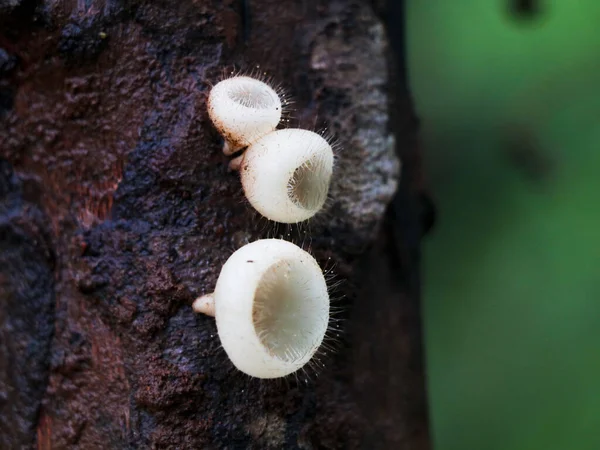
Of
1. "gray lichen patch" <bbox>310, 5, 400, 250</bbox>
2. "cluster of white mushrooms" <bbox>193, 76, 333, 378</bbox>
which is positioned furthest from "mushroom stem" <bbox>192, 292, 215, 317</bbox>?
"gray lichen patch" <bbox>310, 5, 400, 250</bbox>

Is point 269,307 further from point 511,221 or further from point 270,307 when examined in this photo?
point 511,221

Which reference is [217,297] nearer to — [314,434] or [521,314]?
[314,434]

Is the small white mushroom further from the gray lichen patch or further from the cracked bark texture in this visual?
the gray lichen patch

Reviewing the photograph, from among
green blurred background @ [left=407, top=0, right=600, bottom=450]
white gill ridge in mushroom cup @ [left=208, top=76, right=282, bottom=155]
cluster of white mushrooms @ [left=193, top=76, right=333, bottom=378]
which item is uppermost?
white gill ridge in mushroom cup @ [left=208, top=76, right=282, bottom=155]

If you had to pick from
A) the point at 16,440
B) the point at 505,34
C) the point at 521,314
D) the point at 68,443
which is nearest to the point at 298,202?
the point at 68,443

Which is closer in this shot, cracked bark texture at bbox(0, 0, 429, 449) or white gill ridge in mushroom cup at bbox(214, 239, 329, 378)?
white gill ridge in mushroom cup at bbox(214, 239, 329, 378)

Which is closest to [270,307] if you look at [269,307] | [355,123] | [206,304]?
[269,307]
